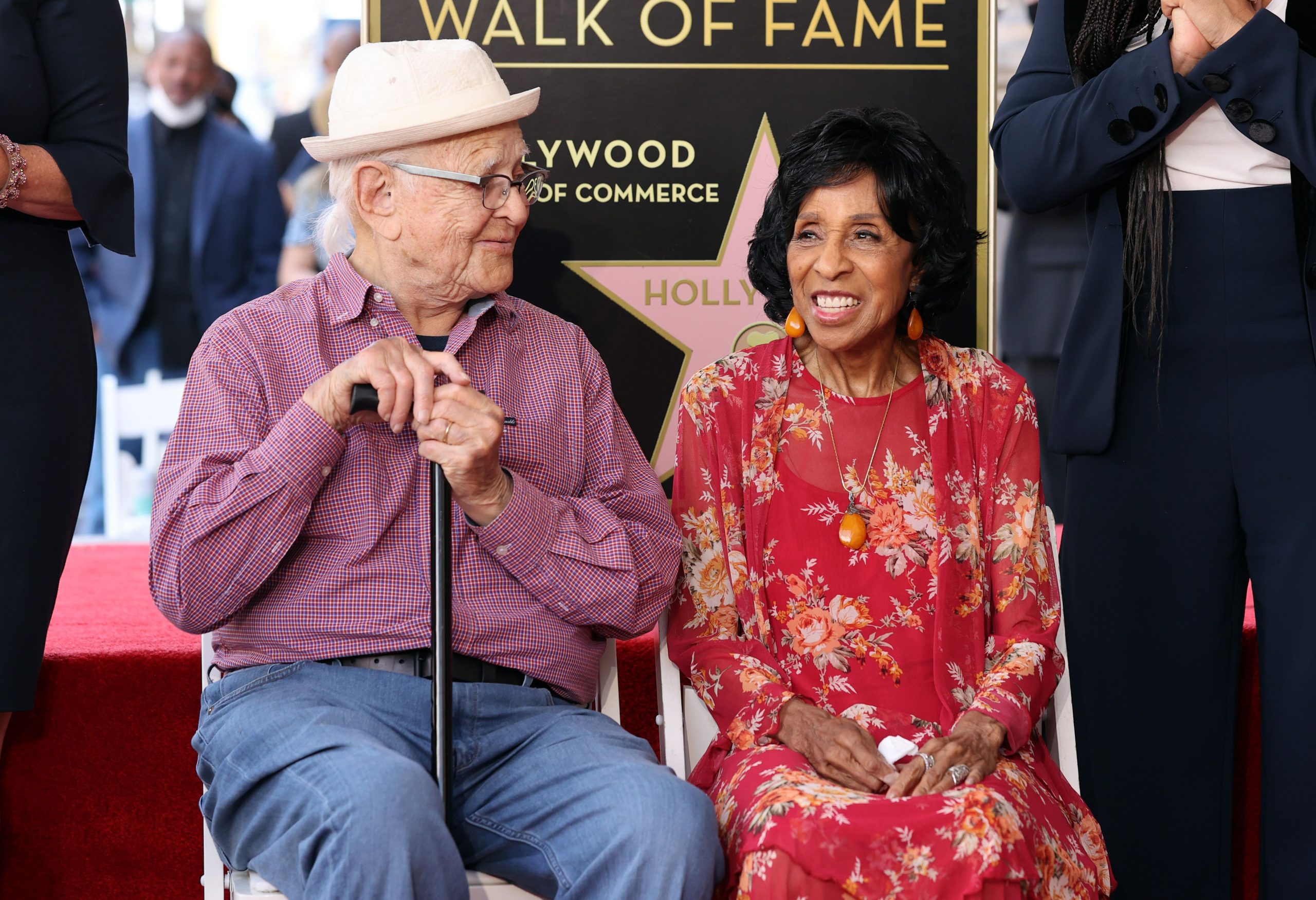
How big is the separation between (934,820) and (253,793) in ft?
3.12

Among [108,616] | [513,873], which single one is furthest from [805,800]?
[108,616]

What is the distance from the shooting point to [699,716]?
7.64ft

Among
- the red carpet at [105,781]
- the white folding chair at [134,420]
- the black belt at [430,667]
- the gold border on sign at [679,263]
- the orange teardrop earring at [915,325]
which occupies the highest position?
the gold border on sign at [679,263]

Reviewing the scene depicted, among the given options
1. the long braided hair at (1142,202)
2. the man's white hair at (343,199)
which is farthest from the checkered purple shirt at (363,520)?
the long braided hair at (1142,202)

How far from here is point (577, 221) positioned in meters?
3.33

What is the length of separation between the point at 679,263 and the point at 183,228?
1.55 meters

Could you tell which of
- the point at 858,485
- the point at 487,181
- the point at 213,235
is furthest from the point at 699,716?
the point at 213,235

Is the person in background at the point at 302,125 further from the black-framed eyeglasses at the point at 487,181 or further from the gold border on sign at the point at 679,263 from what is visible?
the black-framed eyeglasses at the point at 487,181

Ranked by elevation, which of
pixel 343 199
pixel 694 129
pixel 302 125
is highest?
pixel 302 125

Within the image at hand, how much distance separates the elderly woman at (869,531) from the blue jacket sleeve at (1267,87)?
1.54 feet

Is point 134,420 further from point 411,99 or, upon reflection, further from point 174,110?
point 411,99

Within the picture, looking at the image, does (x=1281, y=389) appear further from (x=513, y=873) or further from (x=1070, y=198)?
(x=513, y=873)

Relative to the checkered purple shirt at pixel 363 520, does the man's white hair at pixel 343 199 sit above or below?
above

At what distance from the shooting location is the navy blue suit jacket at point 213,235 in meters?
3.91
